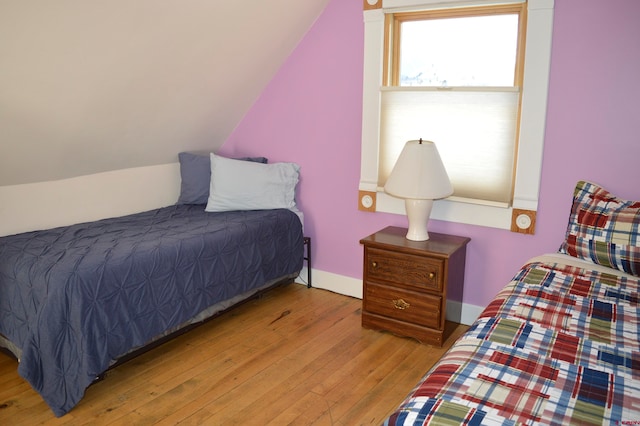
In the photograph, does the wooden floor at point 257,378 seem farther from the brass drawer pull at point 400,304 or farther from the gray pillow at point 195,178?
the gray pillow at point 195,178

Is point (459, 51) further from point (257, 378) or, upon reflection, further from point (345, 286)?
point (257, 378)

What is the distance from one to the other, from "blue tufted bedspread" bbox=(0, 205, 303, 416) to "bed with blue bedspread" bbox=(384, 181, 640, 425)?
5.12ft

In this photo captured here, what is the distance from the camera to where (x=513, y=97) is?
9.14 ft

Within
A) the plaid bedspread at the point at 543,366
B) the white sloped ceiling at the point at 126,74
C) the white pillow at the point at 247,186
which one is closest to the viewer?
the plaid bedspread at the point at 543,366

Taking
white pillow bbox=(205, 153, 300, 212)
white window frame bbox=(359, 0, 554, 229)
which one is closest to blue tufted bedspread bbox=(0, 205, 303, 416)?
white pillow bbox=(205, 153, 300, 212)

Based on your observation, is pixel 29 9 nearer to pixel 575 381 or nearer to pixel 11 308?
pixel 11 308

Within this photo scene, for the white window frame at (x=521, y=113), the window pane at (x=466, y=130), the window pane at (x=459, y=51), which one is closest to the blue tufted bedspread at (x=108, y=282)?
the white window frame at (x=521, y=113)

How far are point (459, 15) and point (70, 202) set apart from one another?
8.57 ft

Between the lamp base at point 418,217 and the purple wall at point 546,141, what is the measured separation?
273 millimetres

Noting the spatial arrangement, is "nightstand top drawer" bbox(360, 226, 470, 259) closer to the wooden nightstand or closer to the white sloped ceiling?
the wooden nightstand

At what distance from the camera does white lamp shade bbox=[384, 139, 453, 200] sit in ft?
8.99

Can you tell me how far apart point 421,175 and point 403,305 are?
2.47ft

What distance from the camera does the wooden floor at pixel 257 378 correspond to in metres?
2.21

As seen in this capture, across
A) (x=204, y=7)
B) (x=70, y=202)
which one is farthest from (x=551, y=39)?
(x=70, y=202)
